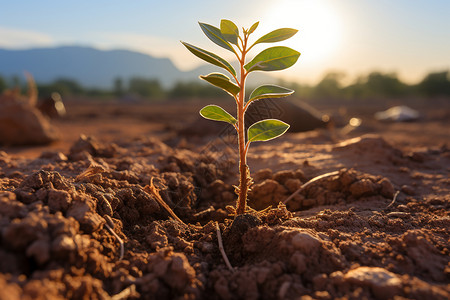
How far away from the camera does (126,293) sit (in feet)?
3.57

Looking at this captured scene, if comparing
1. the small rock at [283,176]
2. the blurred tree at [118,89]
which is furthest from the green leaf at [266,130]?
the blurred tree at [118,89]

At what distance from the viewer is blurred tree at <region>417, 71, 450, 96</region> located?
32500mm

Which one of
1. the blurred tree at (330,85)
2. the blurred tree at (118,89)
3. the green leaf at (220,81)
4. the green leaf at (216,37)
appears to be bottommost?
the blurred tree at (118,89)

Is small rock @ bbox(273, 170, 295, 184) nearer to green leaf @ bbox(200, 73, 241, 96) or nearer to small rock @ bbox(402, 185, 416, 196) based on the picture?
small rock @ bbox(402, 185, 416, 196)

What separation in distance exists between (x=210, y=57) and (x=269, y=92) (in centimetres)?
32

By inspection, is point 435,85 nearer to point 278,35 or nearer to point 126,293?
point 278,35

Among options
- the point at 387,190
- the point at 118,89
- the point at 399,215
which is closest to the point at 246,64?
the point at 399,215

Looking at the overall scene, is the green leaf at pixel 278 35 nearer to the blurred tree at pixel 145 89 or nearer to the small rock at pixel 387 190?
the small rock at pixel 387 190

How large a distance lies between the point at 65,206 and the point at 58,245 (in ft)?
0.91

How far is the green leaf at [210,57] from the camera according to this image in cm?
135

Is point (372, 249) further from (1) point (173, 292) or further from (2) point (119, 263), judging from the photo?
(2) point (119, 263)

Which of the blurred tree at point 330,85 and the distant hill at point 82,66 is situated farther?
the distant hill at point 82,66

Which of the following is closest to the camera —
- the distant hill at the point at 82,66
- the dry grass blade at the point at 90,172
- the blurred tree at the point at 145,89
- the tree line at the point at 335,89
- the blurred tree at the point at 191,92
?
the dry grass blade at the point at 90,172

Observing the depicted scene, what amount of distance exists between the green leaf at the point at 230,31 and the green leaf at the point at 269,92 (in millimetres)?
250
